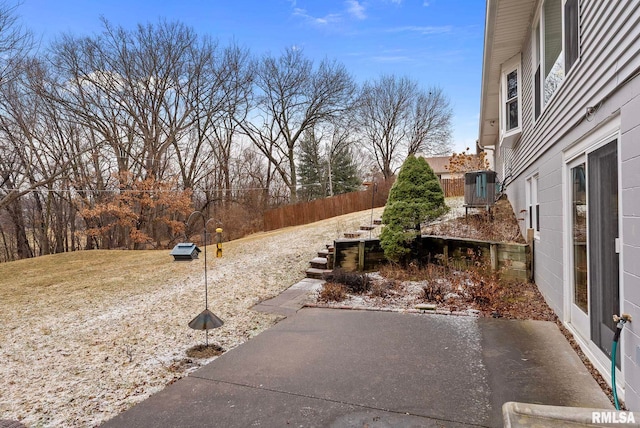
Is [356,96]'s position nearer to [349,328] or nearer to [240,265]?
[240,265]

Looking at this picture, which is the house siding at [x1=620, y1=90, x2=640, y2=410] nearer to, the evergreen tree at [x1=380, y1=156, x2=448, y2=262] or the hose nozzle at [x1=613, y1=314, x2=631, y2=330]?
the hose nozzle at [x1=613, y1=314, x2=631, y2=330]

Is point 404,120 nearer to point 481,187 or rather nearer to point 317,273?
point 481,187

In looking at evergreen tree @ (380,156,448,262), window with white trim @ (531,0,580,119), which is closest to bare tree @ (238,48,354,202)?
evergreen tree @ (380,156,448,262)

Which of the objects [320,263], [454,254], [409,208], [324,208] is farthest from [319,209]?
[454,254]

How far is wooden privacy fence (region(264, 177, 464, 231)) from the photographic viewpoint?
60.3ft

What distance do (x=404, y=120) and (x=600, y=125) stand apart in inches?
1115

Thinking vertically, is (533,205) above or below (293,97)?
below

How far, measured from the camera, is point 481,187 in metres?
8.91

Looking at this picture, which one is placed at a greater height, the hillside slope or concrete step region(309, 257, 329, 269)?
concrete step region(309, 257, 329, 269)

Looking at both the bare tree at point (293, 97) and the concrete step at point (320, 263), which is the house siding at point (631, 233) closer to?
the concrete step at point (320, 263)

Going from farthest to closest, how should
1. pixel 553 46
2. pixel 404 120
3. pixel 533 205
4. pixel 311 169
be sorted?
pixel 404 120, pixel 311 169, pixel 533 205, pixel 553 46

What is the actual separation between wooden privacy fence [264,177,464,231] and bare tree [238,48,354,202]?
19.3ft

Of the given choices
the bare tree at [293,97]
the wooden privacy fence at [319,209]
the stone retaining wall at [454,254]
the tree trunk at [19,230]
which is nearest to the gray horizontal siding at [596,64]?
the stone retaining wall at [454,254]

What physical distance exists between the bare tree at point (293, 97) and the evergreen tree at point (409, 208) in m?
17.3
